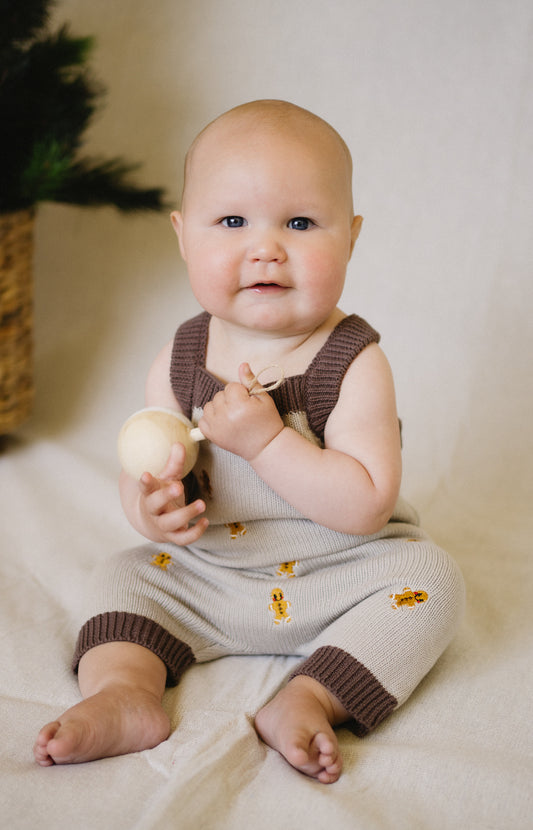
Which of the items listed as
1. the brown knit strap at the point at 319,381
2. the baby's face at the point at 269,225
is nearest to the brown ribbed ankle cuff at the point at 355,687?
the brown knit strap at the point at 319,381

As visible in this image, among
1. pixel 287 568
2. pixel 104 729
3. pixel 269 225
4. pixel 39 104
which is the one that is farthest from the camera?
pixel 39 104

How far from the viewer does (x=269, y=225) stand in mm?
872

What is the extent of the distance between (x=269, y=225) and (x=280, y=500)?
0.31 meters

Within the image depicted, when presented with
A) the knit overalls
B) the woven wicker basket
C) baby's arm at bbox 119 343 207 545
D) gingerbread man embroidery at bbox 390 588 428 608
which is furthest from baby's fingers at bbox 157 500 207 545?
the woven wicker basket

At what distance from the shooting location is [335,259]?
0.89 metres

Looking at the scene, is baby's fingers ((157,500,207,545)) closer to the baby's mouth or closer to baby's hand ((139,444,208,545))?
baby's hand ((139,444,208,545))

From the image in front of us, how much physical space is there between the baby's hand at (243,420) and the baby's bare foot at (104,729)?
268 mm

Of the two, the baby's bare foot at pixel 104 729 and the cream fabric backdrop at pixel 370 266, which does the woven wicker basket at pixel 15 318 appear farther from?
the baby's bare foot at pixel 104 729

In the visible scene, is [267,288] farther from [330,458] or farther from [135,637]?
[135,637]

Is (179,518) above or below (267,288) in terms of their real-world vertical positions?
below

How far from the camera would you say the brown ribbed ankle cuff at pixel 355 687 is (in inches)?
32.7

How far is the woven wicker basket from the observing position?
1.39 metres

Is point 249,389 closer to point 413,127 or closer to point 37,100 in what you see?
point 37,100

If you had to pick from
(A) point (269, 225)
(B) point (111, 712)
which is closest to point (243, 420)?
(A) point (269, 225)
